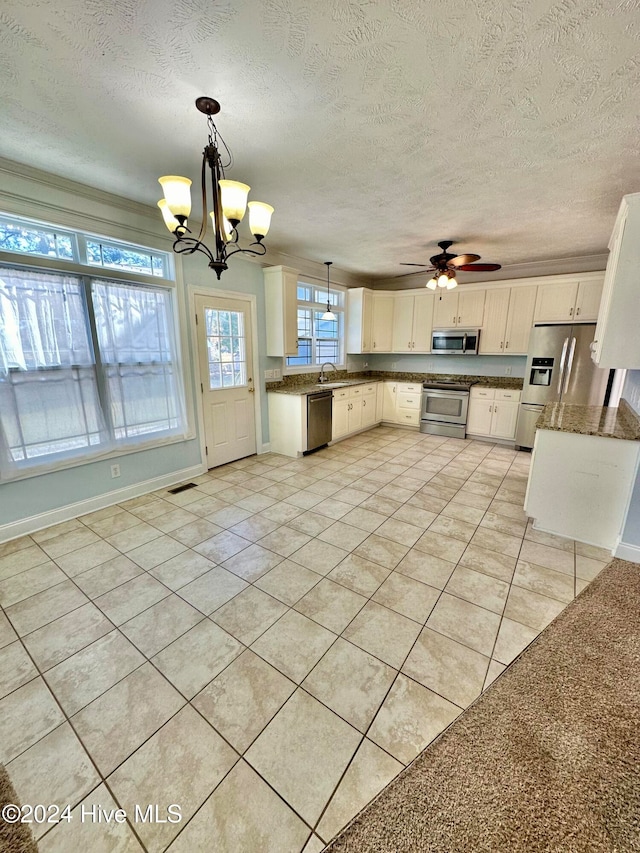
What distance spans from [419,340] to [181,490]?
14.9 feet

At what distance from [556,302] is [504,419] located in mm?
1745

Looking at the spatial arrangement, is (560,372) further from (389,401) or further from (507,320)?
(389,401)

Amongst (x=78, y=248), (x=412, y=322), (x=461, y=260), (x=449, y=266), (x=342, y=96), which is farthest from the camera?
(x=412, y=322)

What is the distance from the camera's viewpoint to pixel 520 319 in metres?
4.97

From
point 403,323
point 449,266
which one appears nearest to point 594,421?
point 449,266

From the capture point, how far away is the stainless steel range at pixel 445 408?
5438 mm

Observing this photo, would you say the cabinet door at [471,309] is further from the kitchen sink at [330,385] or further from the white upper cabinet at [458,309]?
the kitchen sink at [330,385]

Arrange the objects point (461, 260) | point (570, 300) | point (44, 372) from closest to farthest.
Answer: point (44, 372) → point (461, 260) → point (570, 300)

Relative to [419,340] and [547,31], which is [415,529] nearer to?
[547,31]

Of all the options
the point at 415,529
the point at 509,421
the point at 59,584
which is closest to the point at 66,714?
the point at 59,584

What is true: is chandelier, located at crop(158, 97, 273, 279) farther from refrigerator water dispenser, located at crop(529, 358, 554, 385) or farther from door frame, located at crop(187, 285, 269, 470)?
refrigerator water dispenser, located at crop(529, 358, 554, 385)

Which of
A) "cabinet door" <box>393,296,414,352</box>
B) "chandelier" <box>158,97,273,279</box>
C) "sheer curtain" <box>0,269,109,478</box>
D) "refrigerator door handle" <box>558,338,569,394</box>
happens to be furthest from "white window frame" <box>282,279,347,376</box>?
"refrigerator door handle" <box>558,338,569,394</box>

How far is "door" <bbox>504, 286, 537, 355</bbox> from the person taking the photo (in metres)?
4.87

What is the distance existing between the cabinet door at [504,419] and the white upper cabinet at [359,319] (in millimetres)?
2364
